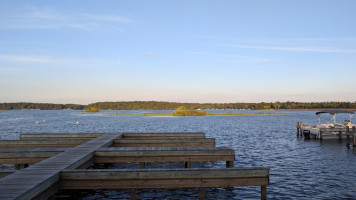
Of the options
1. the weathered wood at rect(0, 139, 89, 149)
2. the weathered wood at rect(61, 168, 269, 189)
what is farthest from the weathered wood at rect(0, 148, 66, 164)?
the weathered wood at rect(61, 168, 269, 189)

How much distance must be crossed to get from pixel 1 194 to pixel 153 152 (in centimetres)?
758

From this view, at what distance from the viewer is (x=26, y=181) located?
9.23 meters

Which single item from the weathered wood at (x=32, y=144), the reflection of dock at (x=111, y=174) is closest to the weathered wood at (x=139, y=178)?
the reflection of dock at (x=111, y=174)

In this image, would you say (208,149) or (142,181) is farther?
(208,149)

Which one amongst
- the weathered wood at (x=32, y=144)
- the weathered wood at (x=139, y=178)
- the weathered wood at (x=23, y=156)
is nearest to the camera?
the weathered wood at (x=139, y=178)

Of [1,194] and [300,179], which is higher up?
[1,194]

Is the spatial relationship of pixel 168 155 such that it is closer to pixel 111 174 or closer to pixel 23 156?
pixel 111 174

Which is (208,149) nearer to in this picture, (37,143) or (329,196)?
(329,196)

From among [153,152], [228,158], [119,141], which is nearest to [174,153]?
[153,152]

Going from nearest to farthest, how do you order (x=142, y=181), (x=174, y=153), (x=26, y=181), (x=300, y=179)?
(x=26, y=181) < (x=142, y=181) < (x=174, y=153) < (x=300, y=179)

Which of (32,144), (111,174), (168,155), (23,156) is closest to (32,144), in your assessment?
(32,144)

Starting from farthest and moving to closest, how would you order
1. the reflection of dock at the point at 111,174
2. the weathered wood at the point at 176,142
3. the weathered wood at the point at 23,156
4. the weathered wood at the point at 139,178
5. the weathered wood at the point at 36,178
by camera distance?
the weathered wood at the point at 176,142 → the weathered wood at the point at 23,156 → the weathered wood at the point at 139,178 → the reflection of dock at the point at 111,174 → the weathered wood at the point at 36,178

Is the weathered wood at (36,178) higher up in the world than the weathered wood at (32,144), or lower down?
higher up

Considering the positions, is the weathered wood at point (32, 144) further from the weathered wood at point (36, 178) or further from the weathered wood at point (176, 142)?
the weathered wood at point (36, 178)
